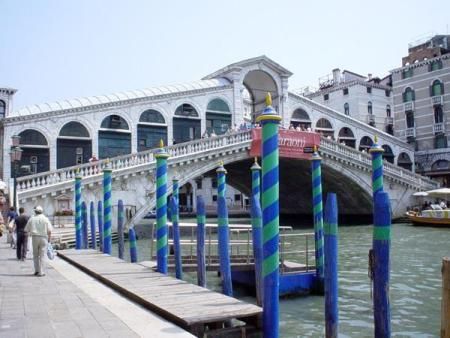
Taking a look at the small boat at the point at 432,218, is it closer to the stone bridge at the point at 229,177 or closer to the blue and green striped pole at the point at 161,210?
the stone bridge at the point at 229,177

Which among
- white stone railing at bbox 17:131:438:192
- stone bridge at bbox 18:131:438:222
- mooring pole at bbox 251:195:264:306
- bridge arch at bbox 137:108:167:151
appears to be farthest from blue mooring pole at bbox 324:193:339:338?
bridge arch at bbox 137:108:167:151

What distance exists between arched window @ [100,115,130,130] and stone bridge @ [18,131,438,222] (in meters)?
4.40

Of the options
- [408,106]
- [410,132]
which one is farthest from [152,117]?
[410,132]

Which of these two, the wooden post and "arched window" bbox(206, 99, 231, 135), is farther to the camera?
"arched window" bbox(206, 99, 231, 135)

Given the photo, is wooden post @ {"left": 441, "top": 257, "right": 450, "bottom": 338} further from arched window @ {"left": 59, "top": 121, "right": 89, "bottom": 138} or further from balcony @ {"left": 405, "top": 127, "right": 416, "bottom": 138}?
balcony @ {"left": 405, "top": 127, "right": 416, "bottom": 138}

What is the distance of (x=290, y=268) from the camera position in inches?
322

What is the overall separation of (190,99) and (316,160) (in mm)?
14904

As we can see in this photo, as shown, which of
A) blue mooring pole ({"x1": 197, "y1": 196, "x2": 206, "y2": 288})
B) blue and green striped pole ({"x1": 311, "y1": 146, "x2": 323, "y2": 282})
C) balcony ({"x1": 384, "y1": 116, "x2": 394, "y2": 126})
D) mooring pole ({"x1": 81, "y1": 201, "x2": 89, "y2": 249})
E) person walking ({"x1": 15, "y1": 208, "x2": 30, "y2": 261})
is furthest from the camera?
balcony ({"x1": 384, "y1": 116, "x2": 394, "y2": 126})

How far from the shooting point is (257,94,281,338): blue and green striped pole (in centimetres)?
410

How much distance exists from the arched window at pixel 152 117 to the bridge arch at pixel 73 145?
8.62 feet

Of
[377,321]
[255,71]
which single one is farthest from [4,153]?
[377,321]

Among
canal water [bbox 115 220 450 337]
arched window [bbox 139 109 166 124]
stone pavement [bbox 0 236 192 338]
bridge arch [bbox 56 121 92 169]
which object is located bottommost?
canal water [bbox 115 220 450 337]

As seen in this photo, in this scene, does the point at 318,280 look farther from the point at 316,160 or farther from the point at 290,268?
the point at 316,160

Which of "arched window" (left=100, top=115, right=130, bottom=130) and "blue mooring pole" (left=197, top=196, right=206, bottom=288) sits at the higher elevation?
"arched window" (left=100, top=115, right=130, bottom=130)
